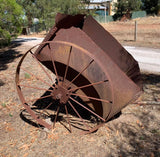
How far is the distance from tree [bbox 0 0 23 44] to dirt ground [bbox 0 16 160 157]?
4.96 metres

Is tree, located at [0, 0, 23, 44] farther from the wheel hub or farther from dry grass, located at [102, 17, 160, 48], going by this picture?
dry grass, located at [102, 17, 160, 48]

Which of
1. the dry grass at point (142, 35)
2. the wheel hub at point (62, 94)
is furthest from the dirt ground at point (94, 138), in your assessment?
the dry grass at point (142, 35)

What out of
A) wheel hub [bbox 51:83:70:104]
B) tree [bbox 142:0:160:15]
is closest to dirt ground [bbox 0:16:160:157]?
wheel hub [bbox 51:83:70:104]

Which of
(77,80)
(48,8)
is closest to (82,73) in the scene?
(77,80)

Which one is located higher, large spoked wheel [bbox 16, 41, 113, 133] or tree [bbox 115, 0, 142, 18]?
tree [bbox 115, 0, 142, 18]

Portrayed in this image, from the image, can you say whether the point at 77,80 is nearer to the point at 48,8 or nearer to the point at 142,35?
the point at 142,35

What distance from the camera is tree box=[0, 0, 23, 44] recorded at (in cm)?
821

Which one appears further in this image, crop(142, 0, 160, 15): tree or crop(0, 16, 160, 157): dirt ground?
crop(142, 0, 160, 15): tree

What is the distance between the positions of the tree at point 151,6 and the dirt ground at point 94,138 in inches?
1202

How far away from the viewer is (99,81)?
3.45 metres

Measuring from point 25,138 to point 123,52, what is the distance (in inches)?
132

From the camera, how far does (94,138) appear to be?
12.5 ft

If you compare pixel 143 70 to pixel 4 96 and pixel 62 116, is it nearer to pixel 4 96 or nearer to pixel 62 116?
pixel 62 116

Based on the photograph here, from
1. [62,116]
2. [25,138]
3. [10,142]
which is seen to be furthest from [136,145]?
[10,142]
